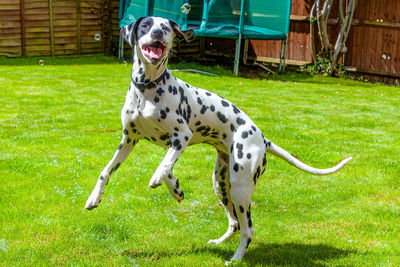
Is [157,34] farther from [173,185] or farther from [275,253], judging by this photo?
[275,253]

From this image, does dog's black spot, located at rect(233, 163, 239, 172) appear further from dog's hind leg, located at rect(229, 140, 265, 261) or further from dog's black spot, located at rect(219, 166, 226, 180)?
dog's black spot, located at rect(219, 166, 226, 180)

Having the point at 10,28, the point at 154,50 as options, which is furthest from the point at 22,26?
the point at 154,50

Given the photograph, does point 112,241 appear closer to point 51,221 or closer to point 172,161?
point 51,221

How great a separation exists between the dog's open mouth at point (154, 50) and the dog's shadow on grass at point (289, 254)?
1.75m

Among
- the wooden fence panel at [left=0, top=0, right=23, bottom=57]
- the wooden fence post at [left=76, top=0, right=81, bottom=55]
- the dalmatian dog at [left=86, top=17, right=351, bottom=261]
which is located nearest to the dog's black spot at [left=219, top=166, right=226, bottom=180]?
the dalmatian dog at [left=86, top=17, right=351, bottom=261]

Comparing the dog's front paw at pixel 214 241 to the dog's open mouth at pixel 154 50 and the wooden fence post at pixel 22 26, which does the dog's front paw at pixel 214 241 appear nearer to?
the dog's open mouth at pixel 154 50

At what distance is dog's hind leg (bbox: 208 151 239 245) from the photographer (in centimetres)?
452

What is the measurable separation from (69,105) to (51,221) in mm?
5760

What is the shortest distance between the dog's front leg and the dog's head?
0.57 meters

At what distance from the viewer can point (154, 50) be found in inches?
149

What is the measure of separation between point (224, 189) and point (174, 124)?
933mm

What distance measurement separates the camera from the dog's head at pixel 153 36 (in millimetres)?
3715

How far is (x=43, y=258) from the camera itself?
4219 mm

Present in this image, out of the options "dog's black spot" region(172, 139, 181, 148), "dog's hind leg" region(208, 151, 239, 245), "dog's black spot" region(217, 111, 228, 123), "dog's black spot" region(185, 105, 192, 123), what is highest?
"dog's black spot" region(185, 105, 192, 123)
